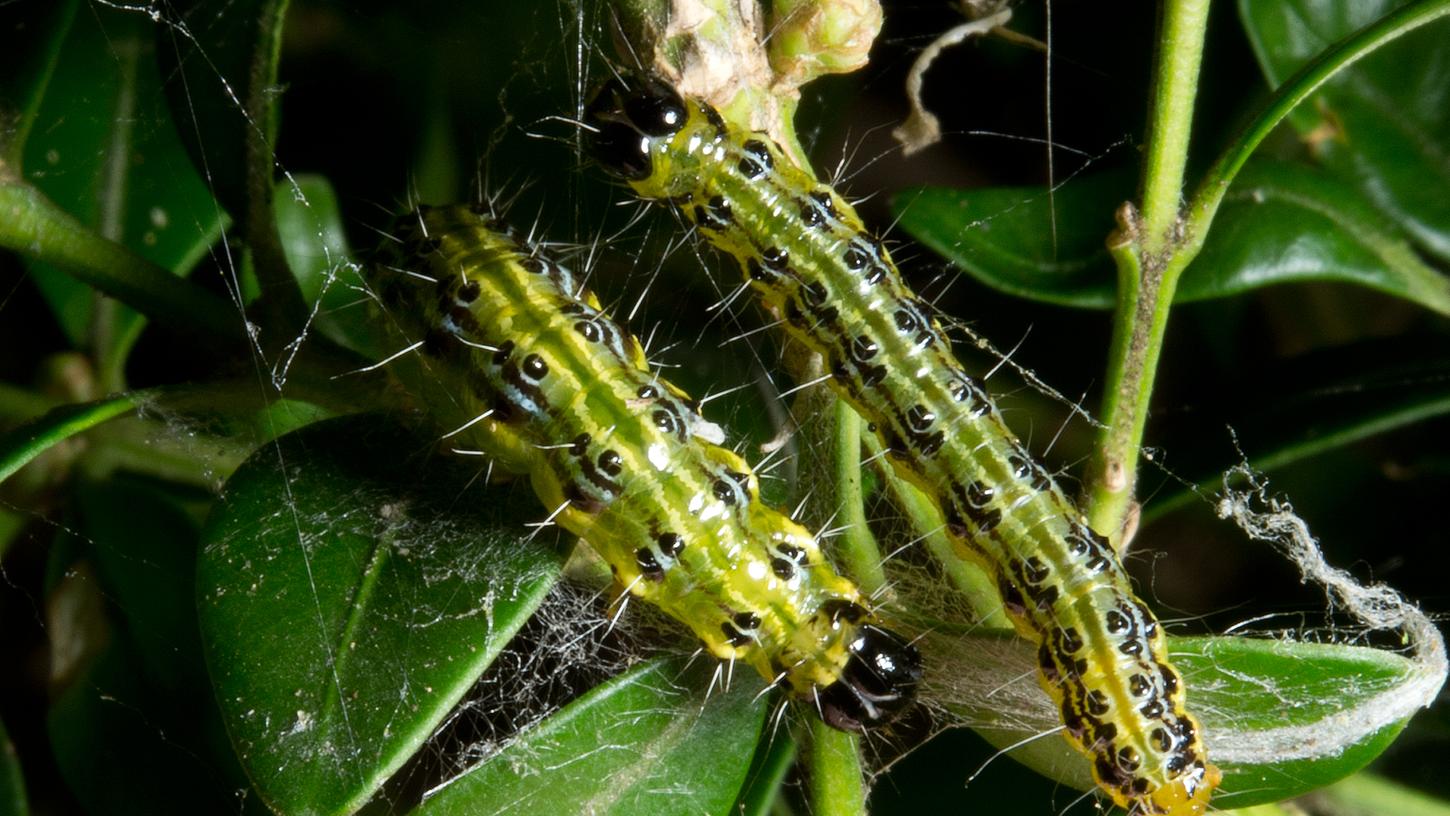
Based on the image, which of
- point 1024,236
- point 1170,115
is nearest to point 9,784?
point 1024,236

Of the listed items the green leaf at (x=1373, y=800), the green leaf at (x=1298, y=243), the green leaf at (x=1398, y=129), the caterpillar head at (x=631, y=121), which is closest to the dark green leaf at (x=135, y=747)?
the caterpillar head at (x=631, y=121)

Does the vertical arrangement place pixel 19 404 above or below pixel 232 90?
below

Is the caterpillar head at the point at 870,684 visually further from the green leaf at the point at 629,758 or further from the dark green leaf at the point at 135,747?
the dark green leaf at the point at 135,747

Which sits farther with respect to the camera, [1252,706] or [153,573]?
[153,573]

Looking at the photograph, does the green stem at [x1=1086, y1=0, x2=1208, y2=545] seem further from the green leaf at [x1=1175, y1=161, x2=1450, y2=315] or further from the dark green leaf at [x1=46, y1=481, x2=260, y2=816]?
the dark green leaf at [x1=46, y1=481, x2=260, y2=816]

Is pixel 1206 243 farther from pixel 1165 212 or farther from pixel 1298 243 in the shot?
pixel 1165 212

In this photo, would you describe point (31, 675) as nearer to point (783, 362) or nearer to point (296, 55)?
point (296, 55)

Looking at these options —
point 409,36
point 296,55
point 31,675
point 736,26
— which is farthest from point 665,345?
point 31,675

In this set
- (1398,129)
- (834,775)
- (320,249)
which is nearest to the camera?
(834,775)
